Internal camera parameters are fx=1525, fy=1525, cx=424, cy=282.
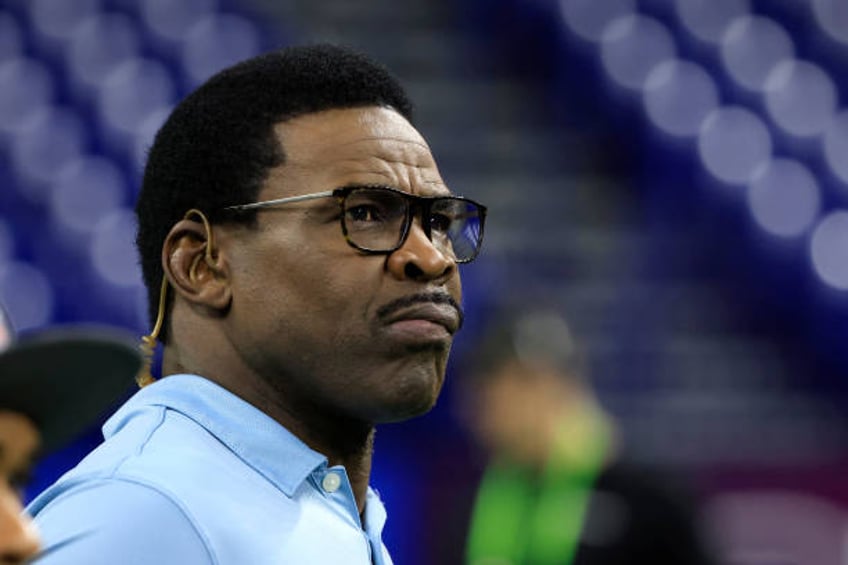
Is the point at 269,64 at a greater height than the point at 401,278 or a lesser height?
greater

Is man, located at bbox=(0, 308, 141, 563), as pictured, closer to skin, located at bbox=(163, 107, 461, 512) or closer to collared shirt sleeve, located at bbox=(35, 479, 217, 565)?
collared shirt sleeve, located at bbox=(35, 479, 217, 565)

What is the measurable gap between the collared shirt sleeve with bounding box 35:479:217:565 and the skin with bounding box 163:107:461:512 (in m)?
0.36

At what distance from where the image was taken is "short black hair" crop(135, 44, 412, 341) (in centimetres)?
208

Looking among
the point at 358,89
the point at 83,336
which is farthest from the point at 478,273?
the point at 83,336

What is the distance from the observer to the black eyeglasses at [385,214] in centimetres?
205

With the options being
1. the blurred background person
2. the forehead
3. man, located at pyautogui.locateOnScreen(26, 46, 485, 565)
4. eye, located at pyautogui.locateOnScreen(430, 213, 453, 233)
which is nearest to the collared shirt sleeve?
man, located at pyautogui.locateOnScreen(26, 46, 485, 565)

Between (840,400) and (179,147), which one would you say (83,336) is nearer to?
(179,147)

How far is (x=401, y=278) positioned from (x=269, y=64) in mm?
377


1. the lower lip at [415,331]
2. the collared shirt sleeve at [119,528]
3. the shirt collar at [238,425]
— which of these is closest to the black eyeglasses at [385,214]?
the lower lip at [415,331]

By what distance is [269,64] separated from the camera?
216cm

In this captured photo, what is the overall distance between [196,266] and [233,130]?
194 mm

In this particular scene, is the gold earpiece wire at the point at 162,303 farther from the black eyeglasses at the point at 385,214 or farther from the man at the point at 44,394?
the man at the point at 44,394

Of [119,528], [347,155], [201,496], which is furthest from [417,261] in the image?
[119,528]

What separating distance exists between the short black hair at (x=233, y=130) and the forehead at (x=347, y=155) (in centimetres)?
2
